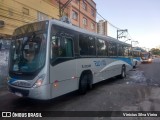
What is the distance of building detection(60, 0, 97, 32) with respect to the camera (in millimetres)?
24969

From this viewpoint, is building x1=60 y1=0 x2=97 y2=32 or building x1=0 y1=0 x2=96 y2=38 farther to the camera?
building x1=60 y1=0 x2=97 y2=32

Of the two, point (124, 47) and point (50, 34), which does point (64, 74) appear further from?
point (124, 47)

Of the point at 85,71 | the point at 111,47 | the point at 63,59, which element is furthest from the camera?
the point at 111,47

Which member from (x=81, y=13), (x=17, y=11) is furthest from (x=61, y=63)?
(x=81, y=13)

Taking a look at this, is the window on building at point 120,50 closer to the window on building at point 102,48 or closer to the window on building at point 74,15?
the window on building at point 102,48

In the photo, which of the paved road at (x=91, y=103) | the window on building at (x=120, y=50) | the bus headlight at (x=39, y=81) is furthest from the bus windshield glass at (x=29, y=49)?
the window on building at (x=120, y=50)

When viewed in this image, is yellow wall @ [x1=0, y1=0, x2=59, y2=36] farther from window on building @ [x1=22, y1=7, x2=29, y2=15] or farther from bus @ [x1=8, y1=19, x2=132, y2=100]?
bus @ [x1=8, y1=19, x2=132, y2=100]

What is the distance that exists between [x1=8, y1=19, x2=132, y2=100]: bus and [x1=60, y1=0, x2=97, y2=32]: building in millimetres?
16369

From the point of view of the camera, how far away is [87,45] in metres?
9.11

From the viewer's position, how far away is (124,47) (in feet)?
51.1

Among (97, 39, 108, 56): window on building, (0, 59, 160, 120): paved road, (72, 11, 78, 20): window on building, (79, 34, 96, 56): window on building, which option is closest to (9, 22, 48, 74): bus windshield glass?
(0, 59, 160, 120): paved road

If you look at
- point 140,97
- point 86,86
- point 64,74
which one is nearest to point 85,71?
point 86,86

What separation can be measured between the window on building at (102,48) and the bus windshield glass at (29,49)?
4.55m

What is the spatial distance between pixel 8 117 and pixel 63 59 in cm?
276
